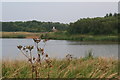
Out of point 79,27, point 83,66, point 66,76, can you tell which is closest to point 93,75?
point 66,76

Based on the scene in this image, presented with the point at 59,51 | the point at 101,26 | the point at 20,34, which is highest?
the point at 101,26

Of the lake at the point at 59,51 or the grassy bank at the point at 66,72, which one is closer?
the grassy bank at the point at 66,72

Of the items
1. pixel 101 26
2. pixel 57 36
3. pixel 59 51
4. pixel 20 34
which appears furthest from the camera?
pixel 57 36

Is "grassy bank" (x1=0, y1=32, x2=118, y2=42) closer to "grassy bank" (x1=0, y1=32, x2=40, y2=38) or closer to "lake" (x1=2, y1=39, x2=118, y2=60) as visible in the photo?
"grassy bank" (x1=0, y1=32, x2=40, y2=38)

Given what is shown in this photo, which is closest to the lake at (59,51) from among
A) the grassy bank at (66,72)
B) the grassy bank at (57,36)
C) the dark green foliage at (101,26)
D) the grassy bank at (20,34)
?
the grassy bank at (20,34)

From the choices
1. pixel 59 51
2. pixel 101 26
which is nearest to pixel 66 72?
pixel 59 51

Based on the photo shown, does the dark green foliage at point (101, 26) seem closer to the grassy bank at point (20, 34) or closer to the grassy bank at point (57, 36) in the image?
the grassy bank at point (57, 36)

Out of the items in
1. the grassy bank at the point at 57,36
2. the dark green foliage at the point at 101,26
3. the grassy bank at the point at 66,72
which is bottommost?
the grassy bank at the point at 66,72

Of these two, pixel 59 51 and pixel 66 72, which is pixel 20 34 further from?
pixel 59 51

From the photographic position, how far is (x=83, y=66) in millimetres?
4031

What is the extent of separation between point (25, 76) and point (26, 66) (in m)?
0.58

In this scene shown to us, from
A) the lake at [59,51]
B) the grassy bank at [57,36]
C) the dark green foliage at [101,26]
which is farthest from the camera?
the dark green foliage at [101,26]

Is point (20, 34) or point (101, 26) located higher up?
point (101, 26)

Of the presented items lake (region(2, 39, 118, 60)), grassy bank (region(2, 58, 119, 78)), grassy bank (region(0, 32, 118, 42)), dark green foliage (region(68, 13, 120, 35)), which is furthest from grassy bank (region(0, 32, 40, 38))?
dark green foliage (region(68, 13, 120, 35))
